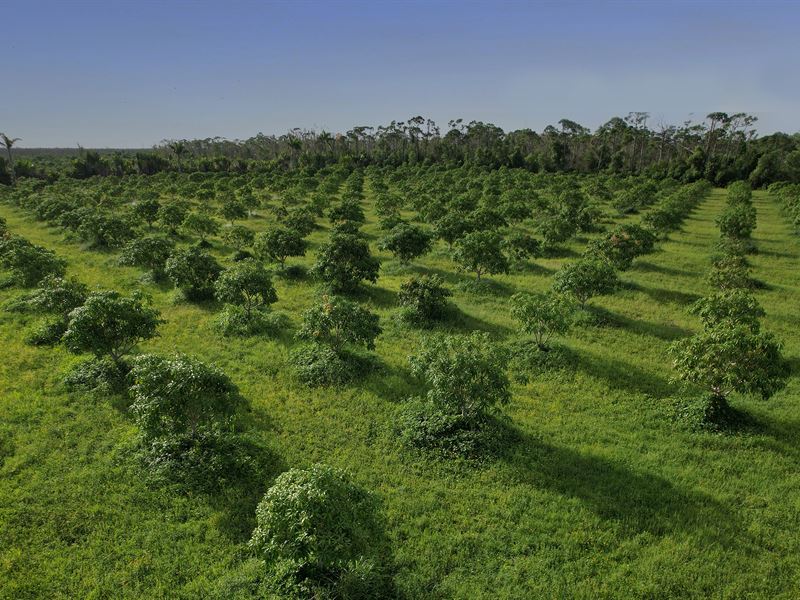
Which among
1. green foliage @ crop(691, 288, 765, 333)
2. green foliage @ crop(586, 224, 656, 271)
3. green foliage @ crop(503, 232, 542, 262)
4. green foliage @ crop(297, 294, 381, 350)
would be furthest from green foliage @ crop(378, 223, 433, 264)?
green foliage @ crop(691, 288, 765, 333)

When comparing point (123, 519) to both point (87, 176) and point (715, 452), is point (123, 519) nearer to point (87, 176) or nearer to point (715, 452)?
point (715, 452)

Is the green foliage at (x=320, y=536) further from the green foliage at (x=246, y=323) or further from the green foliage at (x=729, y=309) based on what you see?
the green foliage at (x=729, y=309)

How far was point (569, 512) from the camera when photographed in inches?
549

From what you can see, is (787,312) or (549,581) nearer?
(549,581)

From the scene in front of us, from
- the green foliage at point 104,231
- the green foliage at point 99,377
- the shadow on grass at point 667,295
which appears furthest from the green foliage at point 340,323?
the green foliage at point 104,231

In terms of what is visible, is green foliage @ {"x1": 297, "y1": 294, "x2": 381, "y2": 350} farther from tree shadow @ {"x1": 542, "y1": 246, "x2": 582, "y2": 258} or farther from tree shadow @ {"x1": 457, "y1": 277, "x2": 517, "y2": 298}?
tree shadow @ {"x1": 542, "y1": 246, "x2": 582, "y2": 258}

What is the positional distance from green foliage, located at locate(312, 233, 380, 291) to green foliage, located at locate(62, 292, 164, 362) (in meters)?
13.4

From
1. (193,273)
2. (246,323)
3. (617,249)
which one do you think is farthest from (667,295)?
(193,273)

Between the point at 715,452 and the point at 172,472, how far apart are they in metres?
18.6

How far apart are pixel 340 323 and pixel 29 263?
23486 millimetres

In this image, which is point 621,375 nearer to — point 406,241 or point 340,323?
point 340,323

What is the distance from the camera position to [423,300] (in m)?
27.5

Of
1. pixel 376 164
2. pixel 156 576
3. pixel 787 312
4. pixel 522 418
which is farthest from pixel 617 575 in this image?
pixel 376 164

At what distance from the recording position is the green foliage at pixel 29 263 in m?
30.3
